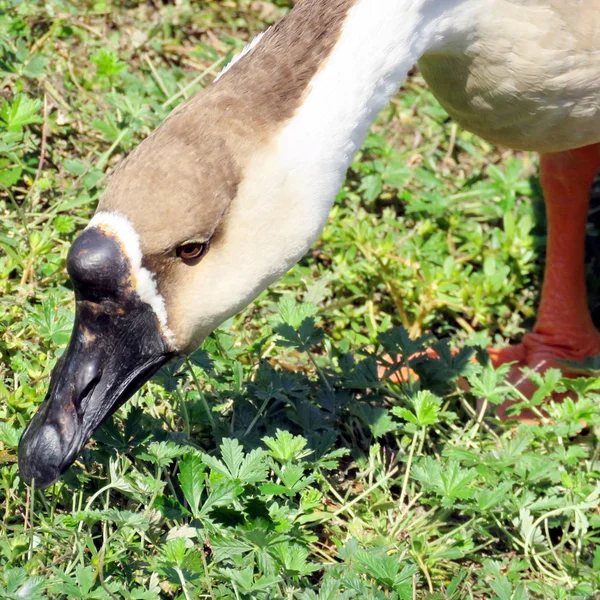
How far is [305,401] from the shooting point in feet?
11.1

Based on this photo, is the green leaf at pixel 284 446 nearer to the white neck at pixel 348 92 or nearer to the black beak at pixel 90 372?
the black beak at pixel 90 372

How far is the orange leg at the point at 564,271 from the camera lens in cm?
446

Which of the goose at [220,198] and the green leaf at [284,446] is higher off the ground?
the goose at [220,198]

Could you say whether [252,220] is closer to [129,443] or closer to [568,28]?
[129,443]

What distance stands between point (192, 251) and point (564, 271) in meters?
2.53

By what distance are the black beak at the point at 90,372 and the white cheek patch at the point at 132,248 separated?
23 mm

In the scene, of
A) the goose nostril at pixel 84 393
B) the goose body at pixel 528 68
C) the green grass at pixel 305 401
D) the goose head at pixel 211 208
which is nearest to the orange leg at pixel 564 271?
the green grass at pixel 305 401

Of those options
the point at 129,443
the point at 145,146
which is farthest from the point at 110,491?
the point at 145,146

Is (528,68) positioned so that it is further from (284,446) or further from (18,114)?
(18,114)

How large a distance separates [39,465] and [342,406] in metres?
1.32

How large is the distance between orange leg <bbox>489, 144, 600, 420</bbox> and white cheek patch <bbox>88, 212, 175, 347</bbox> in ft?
7.60

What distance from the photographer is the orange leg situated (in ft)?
14.6

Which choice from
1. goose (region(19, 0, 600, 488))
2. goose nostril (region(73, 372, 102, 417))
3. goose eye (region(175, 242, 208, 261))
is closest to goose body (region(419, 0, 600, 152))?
goose (region(19, 0, 600, 488))

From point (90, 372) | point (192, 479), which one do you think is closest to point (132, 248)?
point (90, 372)
